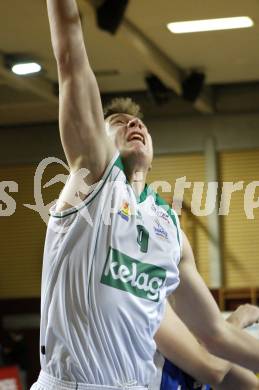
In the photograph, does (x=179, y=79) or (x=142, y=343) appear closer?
(x=142, y=343)

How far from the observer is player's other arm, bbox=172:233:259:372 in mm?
2734

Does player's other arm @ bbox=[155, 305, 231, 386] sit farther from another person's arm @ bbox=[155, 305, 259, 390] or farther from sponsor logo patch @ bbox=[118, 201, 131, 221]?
sponsor logo patch @ bbox=[118, 201, 131, 221]

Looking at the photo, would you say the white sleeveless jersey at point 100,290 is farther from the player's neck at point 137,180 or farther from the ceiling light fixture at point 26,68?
the ceiling light fixture at point 26,68

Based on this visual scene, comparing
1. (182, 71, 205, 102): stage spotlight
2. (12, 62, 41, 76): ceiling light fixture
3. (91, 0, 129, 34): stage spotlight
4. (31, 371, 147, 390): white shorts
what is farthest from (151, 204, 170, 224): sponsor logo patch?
(182, 71, 205, 102): stage spotlight

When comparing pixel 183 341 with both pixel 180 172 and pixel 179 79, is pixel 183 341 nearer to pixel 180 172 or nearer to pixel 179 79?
pixel 179 79

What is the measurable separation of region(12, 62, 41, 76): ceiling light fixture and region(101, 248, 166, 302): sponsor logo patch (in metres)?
6.10

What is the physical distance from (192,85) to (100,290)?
22.5 ft

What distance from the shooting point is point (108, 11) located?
5.77 meters

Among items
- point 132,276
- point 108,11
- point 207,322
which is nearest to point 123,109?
point 132,276

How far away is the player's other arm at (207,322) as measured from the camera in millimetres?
2734

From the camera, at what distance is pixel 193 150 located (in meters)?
10.5

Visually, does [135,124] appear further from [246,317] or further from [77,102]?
[246,317]

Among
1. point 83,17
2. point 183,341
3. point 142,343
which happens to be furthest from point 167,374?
point 83,17

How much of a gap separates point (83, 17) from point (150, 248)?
4794mm
